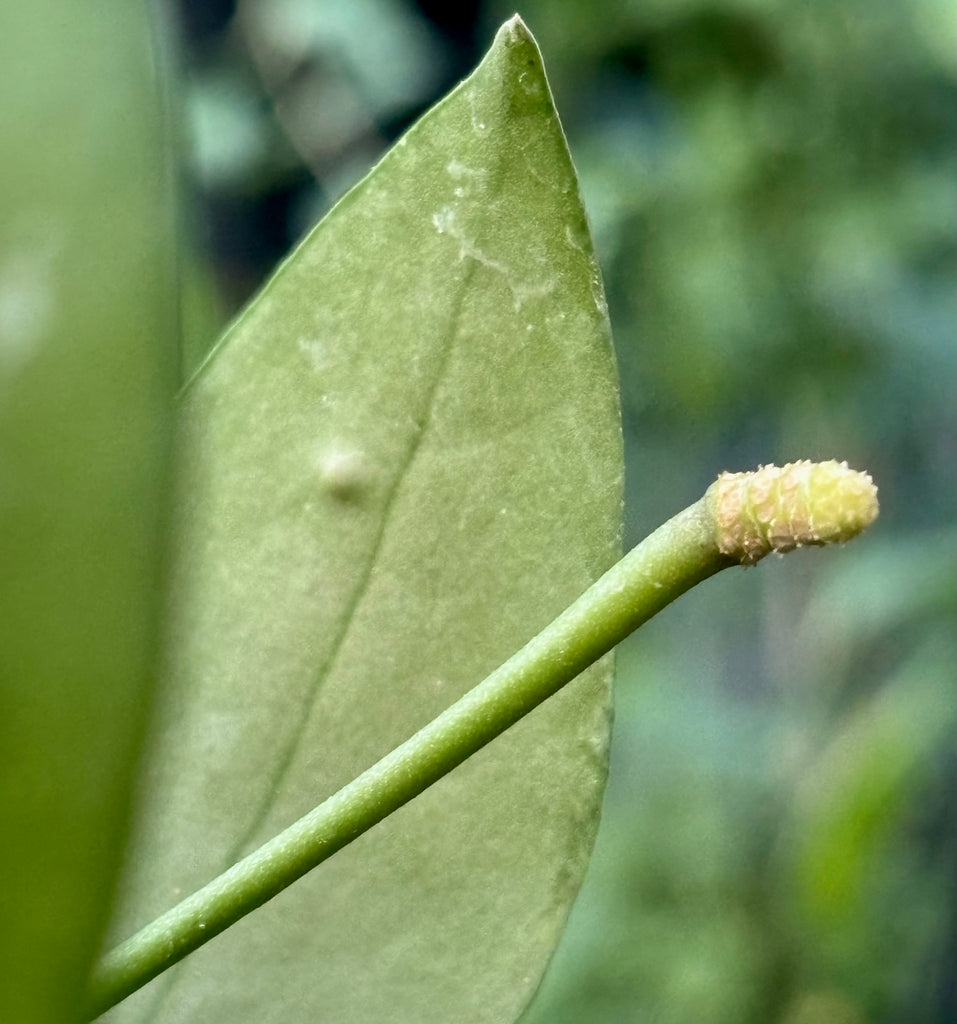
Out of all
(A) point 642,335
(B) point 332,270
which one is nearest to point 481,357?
(B) point 332,270

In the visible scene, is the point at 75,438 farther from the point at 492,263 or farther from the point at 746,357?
the point at 746,357

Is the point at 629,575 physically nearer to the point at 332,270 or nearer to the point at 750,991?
the point at 332,270

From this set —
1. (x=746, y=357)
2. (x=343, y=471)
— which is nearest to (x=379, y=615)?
(x=343, y=471)

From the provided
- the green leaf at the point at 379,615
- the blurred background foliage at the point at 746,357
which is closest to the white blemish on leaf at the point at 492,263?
the green leaf at the point at 379,615

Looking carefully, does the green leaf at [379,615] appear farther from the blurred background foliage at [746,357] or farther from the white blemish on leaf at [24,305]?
the blurred background foliage at [746,357]

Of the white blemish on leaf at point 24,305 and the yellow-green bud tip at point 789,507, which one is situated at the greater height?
the white blemish on leaf at point 24,305

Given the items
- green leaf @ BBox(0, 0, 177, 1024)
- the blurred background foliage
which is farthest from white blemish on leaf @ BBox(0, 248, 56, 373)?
the blurred background foliage
